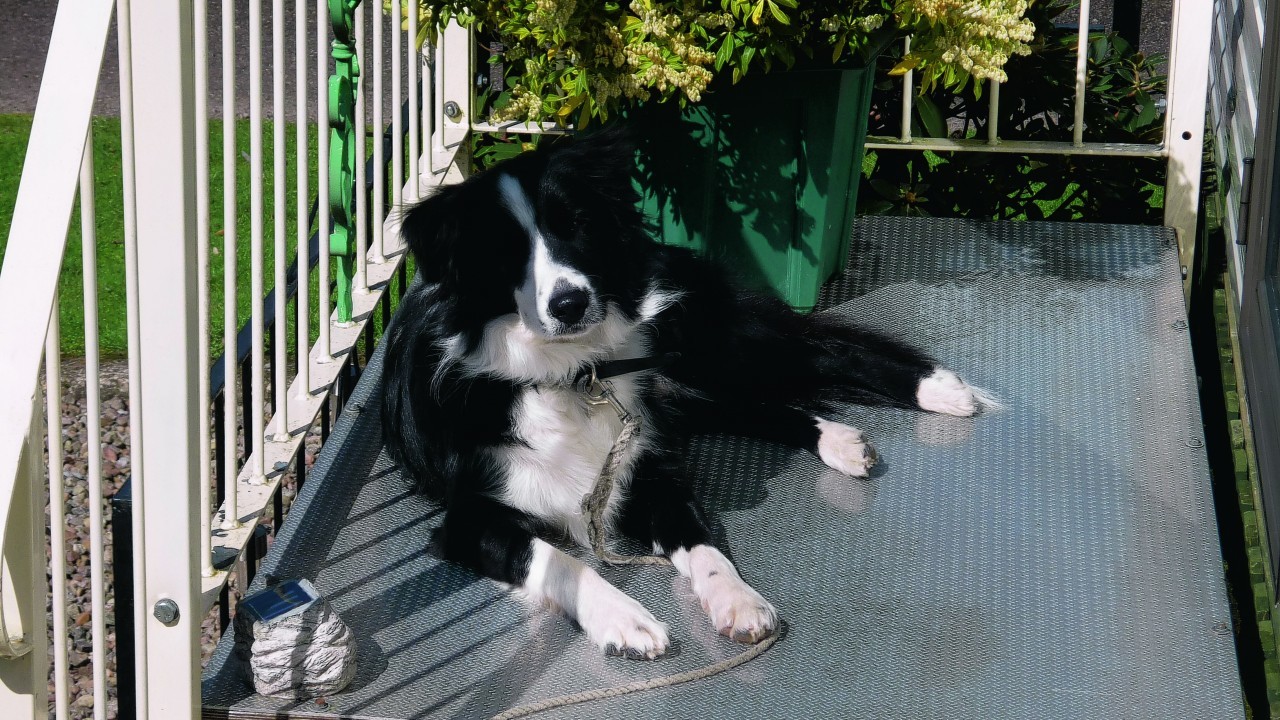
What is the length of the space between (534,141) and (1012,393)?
1.57 m

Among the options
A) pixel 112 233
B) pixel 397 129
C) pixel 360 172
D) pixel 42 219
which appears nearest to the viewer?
pixel 42 219

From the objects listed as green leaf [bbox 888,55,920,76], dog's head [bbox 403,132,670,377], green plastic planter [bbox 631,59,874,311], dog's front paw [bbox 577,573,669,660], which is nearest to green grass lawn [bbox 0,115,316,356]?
green plastic planter [bbox 631,59,874,311]

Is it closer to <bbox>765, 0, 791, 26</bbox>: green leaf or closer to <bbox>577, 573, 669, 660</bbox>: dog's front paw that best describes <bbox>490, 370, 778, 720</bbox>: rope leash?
<bbox>577, 573, 669, 660</bbox>: dog's front paw

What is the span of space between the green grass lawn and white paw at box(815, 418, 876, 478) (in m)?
2.27

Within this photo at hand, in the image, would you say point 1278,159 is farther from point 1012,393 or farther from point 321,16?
point 321,16

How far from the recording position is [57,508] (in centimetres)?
172

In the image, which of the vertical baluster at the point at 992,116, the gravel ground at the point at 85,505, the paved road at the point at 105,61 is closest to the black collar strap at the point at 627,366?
the gravel ground at the point at 85,505

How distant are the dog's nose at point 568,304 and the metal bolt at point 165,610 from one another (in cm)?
79

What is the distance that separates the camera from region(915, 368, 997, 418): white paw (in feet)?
9.33

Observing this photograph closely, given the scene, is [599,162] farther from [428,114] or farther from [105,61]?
[105,61]

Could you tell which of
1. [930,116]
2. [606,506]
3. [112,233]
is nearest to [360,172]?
[606,506]

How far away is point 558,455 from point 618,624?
42 centimetres

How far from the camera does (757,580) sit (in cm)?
230

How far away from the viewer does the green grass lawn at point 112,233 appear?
4.81m
